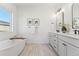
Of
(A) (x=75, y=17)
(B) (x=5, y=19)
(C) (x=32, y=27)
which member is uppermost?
(A) (x=75, y=17)

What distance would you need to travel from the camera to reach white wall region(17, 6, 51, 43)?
→ 1743 mm

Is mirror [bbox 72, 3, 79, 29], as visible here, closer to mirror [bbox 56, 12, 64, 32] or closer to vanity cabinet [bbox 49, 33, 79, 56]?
mirror [bbox 56, 12, 64, 32]

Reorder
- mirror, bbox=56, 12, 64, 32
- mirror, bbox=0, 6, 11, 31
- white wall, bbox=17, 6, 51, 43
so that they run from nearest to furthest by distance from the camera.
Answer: mirror, bbox=0, 6, 11, 31 < white wall, bbox=17, 6, 51, 43 < mirror, bbox=56, 12, 64, 32

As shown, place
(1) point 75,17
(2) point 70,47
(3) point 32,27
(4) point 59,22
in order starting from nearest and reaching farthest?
(2) point 70,47 → (3) point 32,27 → (1) point 75,17 → (4) point 59,22

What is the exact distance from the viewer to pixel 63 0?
674 mm

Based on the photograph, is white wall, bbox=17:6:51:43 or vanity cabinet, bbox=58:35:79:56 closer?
vanity cabinet, bbox=58:35:79:56

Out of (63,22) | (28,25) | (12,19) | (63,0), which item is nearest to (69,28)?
(63,22)

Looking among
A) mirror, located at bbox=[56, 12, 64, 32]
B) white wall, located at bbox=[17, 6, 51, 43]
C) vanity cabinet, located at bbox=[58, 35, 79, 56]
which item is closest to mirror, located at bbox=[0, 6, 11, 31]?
white wall, located at bbox=[17, 6, 51, 43]

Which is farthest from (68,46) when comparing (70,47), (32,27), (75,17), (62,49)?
(75,17)

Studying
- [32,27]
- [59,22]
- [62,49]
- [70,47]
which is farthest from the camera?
[59,22]

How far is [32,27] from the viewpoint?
1.84 meters

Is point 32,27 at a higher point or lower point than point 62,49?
higher

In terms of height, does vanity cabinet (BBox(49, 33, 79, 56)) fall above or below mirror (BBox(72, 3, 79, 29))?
below

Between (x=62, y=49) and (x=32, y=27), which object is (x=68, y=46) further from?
(x=32, y=27)
